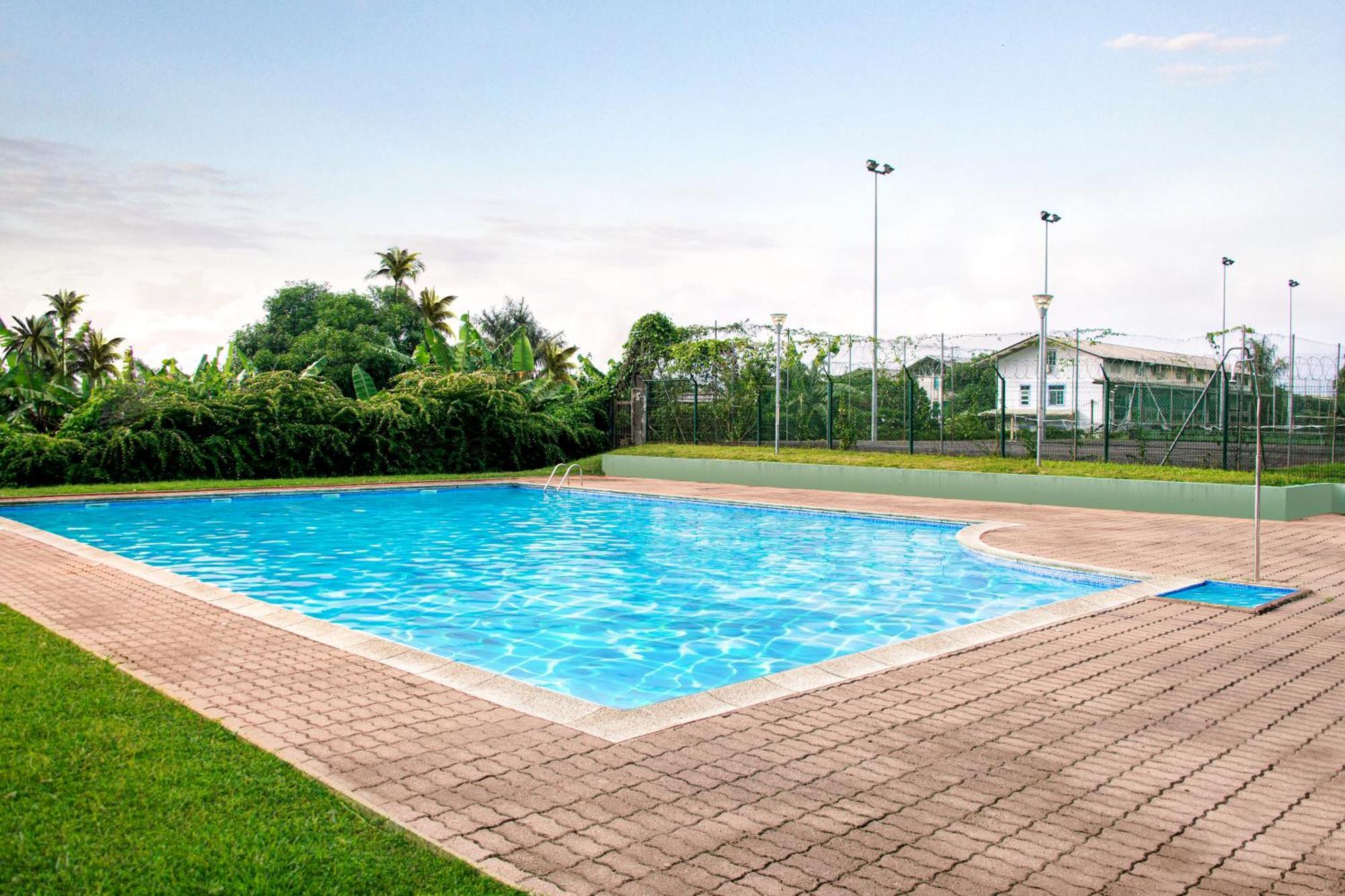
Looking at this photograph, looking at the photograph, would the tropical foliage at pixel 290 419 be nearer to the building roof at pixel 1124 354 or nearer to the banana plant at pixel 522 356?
the banana plant at pixel 522 356

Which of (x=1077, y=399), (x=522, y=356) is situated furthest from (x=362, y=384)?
(x=1077, y=399)


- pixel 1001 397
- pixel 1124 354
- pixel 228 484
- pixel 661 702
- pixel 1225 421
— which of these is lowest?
pixel 661 702

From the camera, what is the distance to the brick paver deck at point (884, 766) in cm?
298

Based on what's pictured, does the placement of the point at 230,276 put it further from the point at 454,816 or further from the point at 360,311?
the point at 454,816

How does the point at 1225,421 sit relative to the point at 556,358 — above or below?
below

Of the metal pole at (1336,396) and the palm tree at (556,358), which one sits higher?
the palm tree at (556,358)

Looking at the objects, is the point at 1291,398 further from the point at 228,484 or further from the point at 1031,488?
the point at 228,484

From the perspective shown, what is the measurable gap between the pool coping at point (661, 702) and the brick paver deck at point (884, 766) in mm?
111

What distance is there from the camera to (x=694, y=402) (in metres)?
25.2

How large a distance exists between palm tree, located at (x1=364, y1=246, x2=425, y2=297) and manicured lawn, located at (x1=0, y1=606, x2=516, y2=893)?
160 feet

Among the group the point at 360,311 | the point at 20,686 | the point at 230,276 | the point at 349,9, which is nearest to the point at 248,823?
the point at 20,686

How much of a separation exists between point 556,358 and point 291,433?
2453cm

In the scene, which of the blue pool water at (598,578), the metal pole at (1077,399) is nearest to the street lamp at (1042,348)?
the metal pole at (1077,399)

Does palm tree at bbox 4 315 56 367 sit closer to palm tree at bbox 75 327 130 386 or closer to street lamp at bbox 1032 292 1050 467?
palm tree at bbox 75 327 130 386
